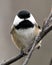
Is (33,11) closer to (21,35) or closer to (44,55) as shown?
(44,55)

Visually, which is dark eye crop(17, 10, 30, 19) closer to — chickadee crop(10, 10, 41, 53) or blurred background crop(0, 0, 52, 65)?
Result: chickadee crop(10, 10, 41, 53)

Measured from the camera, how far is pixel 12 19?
3844 millimetres

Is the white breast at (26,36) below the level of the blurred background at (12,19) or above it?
above

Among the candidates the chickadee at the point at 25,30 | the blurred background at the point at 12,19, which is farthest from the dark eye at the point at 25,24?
the blurred background at the point at 12,19

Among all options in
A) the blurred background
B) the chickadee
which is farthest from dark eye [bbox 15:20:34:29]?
the blurred background

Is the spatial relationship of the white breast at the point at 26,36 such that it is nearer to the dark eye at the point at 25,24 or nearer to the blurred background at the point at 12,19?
the dark eye at the point at 25,24

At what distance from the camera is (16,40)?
155 centimetres

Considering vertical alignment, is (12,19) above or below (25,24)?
below

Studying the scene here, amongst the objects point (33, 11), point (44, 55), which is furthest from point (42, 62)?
point (33, 11)

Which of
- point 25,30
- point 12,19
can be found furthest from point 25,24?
point 12,19

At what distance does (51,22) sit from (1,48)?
8.94 feet

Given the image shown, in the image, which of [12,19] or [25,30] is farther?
[12,19]

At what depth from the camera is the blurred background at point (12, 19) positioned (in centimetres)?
349

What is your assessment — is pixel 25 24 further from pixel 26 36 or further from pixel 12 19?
pixel 12 19
